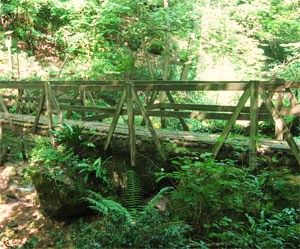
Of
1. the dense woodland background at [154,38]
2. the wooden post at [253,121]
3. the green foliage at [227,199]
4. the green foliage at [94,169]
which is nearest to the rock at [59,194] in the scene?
the green foliage at [94,169]

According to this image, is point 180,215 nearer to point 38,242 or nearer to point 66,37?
point 38,242

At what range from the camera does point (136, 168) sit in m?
6.84

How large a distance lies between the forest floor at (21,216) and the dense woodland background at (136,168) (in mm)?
31

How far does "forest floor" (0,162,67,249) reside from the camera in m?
6.40

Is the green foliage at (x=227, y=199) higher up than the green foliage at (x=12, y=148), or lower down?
higher up

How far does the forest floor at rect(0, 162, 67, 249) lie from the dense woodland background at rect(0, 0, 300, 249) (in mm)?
31

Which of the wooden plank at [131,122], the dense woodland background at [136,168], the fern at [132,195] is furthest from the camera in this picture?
the wooden plank at [131,122]

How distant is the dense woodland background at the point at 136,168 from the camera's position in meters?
3.87

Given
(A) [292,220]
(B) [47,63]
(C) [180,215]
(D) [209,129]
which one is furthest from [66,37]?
(A) [292,220]

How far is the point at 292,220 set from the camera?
3826 mm

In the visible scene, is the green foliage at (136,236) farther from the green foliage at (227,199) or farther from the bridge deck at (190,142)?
the bridge deck at (190,142)

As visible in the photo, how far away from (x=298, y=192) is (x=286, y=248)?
150cm

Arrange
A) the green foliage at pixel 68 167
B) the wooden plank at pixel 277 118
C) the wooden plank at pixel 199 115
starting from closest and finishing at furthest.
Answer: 1. the wooden plank at pixel 277 118
2. the wooden plank at pixel 199 115
3. the green foliage at pixel 68 167

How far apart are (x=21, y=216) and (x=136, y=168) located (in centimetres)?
299
